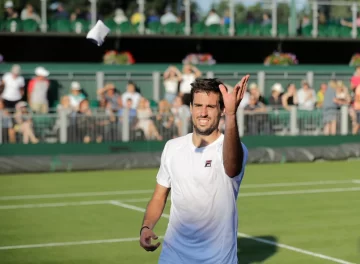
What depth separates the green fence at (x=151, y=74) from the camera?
25.4m

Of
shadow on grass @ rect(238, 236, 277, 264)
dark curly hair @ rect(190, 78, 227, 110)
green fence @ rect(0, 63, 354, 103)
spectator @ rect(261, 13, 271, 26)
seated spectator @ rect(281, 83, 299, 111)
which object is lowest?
shadow on grass @ rect(238, 236, 277, 264)

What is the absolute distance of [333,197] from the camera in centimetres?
1531

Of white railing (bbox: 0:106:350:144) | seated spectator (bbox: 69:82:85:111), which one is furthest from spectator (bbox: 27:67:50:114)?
white railing (bbox: 0:106:350:144)

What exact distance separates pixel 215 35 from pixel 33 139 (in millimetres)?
14033

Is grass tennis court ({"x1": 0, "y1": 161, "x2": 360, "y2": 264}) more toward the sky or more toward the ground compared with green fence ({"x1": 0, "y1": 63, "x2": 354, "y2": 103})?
more toward the ground

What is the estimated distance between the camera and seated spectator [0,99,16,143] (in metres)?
20.0

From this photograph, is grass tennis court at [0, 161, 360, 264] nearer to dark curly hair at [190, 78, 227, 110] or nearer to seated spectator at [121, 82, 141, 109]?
seated spectator at [121, 82, 141, 109]

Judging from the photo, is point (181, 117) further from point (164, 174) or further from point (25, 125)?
point (164, 174)

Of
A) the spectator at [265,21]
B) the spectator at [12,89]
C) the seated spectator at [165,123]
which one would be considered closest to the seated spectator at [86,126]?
the seated spectator at [165,123]

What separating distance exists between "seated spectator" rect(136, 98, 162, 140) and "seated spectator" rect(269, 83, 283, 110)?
3611mm

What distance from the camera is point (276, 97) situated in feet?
81.3

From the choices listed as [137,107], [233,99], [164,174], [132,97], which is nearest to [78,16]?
[132,97]

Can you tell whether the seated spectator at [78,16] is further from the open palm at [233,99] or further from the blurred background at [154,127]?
the open palm at [233,99]

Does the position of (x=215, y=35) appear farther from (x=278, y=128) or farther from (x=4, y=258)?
(x=4, y=258)
